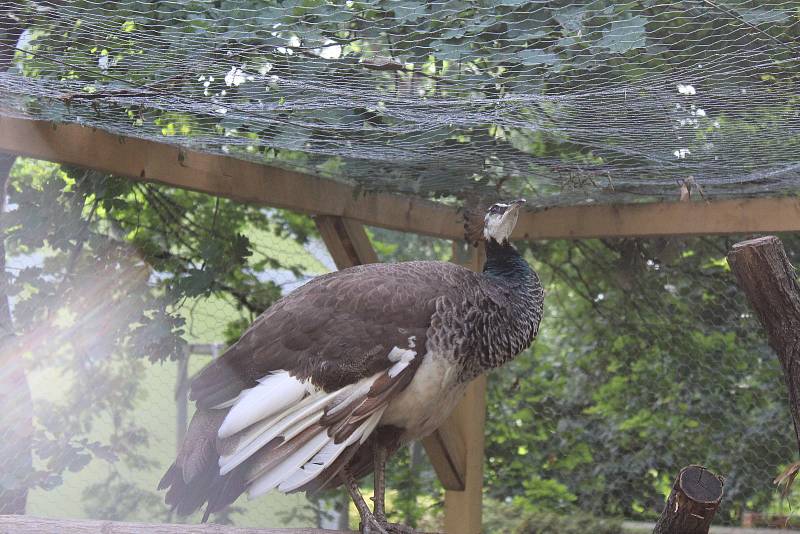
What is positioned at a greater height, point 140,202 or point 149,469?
point 140,202

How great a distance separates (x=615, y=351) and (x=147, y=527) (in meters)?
3.12

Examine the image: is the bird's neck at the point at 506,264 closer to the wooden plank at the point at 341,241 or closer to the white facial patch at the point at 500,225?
the white facial patch at the point at 500,225


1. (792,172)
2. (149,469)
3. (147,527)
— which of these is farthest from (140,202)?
(792,172)

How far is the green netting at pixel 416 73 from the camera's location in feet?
7.57

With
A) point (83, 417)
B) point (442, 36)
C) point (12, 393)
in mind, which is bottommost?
point (83, 417)

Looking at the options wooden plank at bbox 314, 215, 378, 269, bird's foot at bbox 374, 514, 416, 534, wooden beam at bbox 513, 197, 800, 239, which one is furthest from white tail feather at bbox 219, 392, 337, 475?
wooden beam at bbox 513, 197, 800, 239

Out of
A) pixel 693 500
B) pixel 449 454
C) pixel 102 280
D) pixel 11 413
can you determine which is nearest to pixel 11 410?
pixel 11 413

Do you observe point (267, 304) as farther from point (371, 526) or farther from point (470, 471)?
point (371, 526)

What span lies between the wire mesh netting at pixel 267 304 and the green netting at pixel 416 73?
861 millimetres

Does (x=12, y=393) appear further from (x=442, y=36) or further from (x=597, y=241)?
(x=597, y=241)

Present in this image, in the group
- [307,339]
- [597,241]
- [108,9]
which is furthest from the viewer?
[597,241]

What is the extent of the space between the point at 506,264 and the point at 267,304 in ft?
4.96

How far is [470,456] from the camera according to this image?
3.86 meters

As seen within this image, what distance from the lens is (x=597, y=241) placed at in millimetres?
4551
